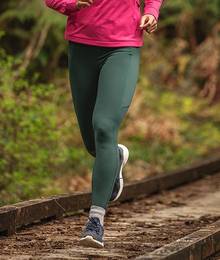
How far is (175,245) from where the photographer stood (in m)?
5.20

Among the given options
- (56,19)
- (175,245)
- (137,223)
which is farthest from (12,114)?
(175,245)

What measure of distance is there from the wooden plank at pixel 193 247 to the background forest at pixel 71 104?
7.86 ft

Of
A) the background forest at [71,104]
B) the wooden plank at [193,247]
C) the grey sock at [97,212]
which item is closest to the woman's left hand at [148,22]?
the grey sock at [97,212]

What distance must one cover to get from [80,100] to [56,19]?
7964 mm

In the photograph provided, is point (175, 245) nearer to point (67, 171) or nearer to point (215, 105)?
point (67, 171)

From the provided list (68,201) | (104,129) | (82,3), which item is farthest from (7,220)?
(82,3)

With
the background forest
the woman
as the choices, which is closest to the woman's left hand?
the woman

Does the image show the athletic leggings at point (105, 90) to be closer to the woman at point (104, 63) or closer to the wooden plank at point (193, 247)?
the woman at point (104, 63)

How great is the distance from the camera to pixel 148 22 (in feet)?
18.4

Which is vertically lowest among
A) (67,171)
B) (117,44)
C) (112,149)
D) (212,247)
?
(67,171)

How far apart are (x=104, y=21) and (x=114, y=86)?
0.41m

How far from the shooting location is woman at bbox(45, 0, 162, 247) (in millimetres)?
5551

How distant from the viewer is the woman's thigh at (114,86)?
5574 mm

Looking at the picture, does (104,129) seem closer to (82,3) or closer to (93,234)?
(93,234)
